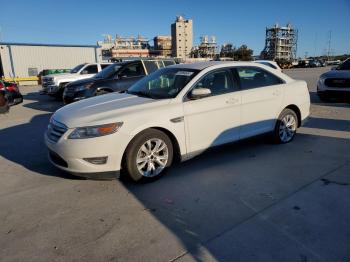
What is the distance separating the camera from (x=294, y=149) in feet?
17.8

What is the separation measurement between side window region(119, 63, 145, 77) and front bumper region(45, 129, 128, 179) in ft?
22.7

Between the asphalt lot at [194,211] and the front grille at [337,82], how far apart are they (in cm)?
572

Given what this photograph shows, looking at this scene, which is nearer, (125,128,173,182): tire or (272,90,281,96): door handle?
(125,128,173,182): tire

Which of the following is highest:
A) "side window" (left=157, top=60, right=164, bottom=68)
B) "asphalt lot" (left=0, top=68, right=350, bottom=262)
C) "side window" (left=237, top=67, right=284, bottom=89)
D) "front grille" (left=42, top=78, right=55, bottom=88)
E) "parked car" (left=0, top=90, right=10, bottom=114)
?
"side window" (left=157, top=60, right=164, bottom=68)

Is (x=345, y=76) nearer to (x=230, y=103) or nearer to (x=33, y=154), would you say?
(x=230, y=103)

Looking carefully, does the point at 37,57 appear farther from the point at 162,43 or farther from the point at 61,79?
the point at 162,43

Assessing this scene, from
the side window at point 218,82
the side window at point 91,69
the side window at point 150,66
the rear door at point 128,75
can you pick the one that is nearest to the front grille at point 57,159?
the side window at point 218,82

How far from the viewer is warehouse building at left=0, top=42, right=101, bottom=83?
32.8 metres

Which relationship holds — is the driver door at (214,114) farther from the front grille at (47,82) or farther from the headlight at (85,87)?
the front grille at (47,82)

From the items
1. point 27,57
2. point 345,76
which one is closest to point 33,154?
point 345,76

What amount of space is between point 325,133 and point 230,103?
9.63 ft

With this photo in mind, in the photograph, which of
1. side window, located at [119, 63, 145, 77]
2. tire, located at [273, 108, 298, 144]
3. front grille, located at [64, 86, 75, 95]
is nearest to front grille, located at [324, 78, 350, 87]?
tire, located at [273, 108, 298, 144]

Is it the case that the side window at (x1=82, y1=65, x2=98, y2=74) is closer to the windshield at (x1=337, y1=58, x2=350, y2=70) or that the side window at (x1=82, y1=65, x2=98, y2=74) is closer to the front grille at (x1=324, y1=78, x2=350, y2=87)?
the front grille at (x1=324, y1=78, x2=350, y2=87)

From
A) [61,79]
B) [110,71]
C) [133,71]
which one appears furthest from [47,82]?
[133,71]
